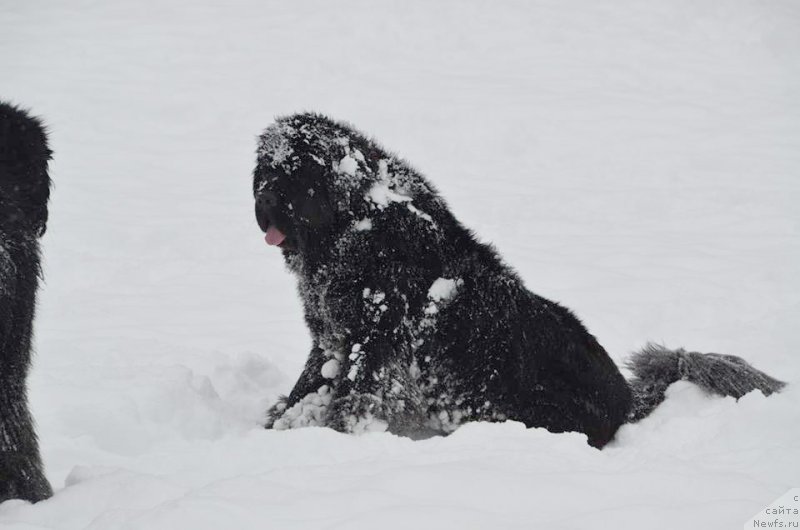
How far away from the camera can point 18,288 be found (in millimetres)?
3018

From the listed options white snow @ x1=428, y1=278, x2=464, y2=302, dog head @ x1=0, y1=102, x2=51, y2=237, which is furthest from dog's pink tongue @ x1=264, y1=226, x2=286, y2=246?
dog head @ x1=0, y1=102, x2=51, y2=237

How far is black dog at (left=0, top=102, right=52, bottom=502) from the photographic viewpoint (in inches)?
116

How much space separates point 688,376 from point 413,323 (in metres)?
1.58

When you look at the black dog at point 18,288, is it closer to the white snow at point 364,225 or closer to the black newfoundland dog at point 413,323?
the black newfoundland dog at point 413,323

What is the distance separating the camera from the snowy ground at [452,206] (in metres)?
2.64

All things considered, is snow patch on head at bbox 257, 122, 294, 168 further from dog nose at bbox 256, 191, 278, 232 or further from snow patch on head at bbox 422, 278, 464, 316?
snow patch on head at bbox 422, 278, 464, 316

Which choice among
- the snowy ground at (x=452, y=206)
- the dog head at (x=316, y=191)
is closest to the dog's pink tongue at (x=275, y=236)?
the dog head at (x=316, y=191)

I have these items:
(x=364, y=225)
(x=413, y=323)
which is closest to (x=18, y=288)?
(x=364, y=225)

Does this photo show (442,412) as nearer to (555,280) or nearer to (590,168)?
(555,280)

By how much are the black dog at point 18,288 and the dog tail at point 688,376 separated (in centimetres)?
299

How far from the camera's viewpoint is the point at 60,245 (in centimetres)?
872

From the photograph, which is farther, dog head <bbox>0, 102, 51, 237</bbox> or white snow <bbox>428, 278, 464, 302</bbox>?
white snow <bbox>428, 278, 464, 302</bbox>

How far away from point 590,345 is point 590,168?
753 cm

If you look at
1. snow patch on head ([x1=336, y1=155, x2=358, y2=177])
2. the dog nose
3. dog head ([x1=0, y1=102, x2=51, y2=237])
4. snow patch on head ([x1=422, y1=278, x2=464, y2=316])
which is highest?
snow patch on head ([x1=336, y1=155, x2=358, y2=177])
